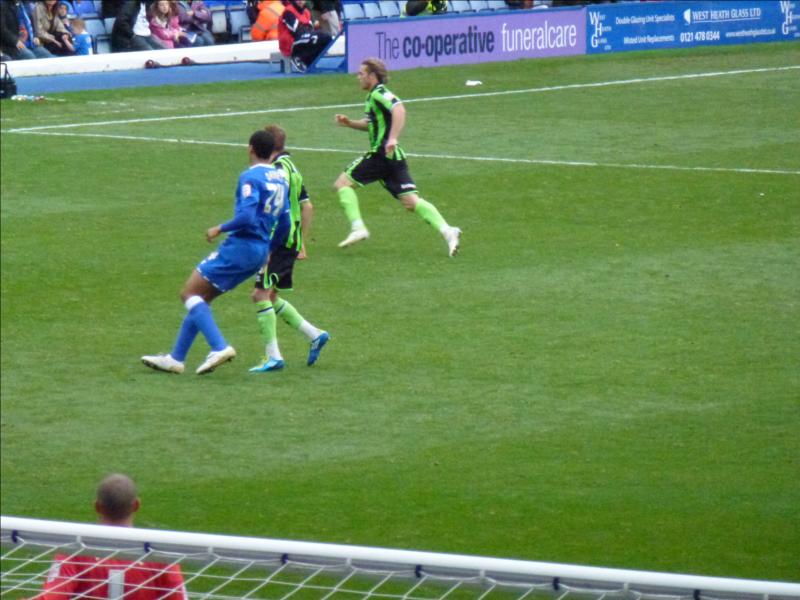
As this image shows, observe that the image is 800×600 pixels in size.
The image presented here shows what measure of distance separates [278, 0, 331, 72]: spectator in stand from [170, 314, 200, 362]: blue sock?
56.7 feet

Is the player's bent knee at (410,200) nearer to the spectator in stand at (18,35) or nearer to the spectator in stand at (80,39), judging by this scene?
the spectator in stand at (18,35)

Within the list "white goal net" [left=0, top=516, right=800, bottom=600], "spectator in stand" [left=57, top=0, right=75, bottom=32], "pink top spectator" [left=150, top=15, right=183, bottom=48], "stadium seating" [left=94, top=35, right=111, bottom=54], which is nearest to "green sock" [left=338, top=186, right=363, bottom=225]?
"white goal net" [left=0, top=516, right=800, bottom=600]

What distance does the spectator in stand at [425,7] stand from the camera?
2788 cm

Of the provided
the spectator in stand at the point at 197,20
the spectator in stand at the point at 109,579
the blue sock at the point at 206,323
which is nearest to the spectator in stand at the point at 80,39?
the spectator in stand at the point at 197,20

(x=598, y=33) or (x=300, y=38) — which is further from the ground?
(x=598, y=33)

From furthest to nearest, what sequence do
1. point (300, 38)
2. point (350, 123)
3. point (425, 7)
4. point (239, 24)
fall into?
point (239, 24)
point (425, 7)
point (300, 38)
point (350, 123)

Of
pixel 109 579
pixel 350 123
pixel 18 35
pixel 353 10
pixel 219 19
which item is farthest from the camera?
pixel 219 19

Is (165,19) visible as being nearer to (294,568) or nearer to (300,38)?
(300,38)

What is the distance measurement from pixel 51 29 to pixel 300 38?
4.15 meters

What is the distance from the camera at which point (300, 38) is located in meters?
27.2

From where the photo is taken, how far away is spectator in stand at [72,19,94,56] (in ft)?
92.2

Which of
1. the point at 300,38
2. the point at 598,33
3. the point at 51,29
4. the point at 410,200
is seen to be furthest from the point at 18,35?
the point at 410,200

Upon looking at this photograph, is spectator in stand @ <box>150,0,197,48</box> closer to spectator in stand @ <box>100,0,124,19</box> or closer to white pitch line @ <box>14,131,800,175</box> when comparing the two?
spectator in stand @ <box>100,0,124,19</box>

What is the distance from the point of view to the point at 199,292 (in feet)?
33.3
